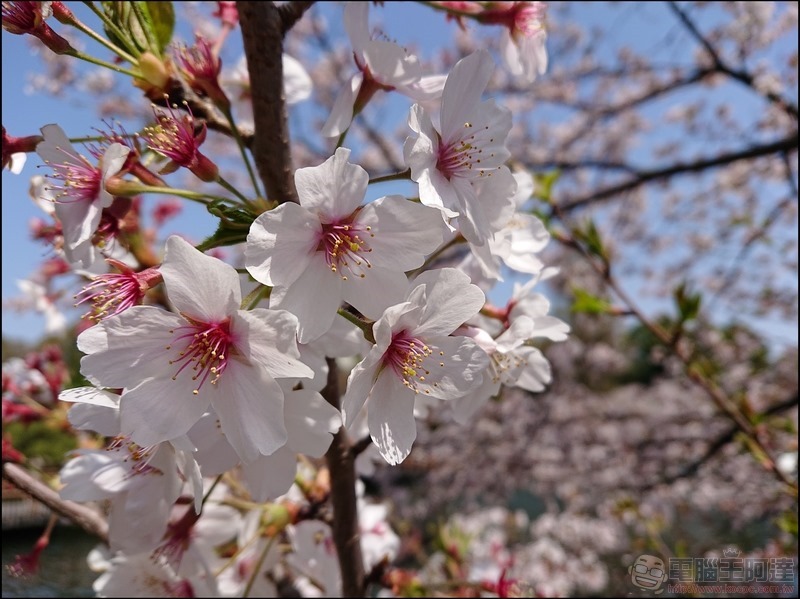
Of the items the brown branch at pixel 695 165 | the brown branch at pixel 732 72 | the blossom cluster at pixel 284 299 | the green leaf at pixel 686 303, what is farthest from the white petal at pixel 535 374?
the brown branch at pixel 732 72

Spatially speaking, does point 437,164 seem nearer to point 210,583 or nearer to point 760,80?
point 210,583

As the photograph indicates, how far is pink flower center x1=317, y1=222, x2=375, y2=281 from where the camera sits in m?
0.56

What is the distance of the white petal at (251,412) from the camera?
0.49 m

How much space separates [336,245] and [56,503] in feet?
2.31

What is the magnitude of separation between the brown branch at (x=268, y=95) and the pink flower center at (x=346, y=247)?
0.12 metres

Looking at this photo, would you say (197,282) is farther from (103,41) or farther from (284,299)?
(103,41)

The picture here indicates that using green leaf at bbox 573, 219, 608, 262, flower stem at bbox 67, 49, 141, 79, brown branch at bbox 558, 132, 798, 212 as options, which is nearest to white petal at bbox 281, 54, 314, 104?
flower stem at bbox 67, 49, 141, 79

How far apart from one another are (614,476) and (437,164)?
4689 millimetres

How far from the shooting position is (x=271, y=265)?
1.67 ft

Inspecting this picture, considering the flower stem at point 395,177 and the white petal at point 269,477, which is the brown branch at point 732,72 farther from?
the white petal at point 269,477

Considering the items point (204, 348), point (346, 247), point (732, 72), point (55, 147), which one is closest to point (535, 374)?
point (346, 247)

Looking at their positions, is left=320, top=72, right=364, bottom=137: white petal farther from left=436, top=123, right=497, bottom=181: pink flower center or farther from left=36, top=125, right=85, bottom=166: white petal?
left=36, top=125, right=85, bottom=166: white petal

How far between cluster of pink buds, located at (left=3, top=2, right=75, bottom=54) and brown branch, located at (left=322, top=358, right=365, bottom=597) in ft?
1.65

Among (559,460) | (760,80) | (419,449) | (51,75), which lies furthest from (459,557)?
(51,75)
